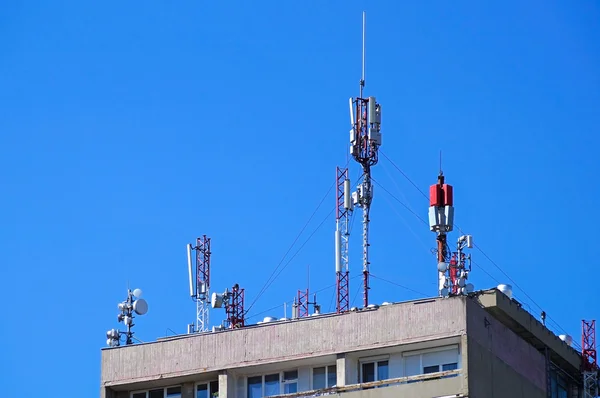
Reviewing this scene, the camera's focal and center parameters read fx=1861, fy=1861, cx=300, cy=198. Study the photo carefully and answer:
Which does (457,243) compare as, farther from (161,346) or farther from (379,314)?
(161,346)

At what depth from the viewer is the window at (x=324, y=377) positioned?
231ft

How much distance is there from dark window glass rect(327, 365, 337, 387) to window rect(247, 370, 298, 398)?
4.54 feet

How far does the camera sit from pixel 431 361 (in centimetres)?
6900

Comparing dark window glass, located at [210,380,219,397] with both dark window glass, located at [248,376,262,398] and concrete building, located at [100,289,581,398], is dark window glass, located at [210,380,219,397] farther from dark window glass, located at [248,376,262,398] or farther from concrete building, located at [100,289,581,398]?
dark window glass, located at [248,376,262,398]

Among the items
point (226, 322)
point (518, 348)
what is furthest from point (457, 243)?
point (226, 322)

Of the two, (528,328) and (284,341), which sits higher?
→ (528,328)

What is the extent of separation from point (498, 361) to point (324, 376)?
21.7 feet

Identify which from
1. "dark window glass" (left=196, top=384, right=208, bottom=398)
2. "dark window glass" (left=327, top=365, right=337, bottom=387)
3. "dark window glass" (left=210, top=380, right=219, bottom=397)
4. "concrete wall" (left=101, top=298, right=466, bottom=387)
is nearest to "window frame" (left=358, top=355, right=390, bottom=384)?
"concrete wall" (left=101, top=298, right=466, bottom=387)

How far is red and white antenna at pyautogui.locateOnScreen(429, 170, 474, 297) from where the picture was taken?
70062 millimetres

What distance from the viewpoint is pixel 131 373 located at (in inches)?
2906

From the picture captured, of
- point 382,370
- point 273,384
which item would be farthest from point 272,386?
point 382,370

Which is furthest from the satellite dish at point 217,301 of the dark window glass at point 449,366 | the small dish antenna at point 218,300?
the dark window glass at point 449,366

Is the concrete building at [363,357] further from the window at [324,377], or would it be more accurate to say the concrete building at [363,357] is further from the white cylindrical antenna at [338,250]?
the white cylindrical antenna at [338,250]

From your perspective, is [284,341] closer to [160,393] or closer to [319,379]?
[319,379]
